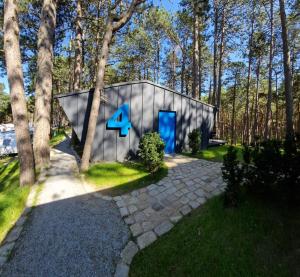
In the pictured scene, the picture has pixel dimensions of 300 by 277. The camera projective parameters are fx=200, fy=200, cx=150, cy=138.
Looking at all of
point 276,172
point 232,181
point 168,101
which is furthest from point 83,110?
point 276,172

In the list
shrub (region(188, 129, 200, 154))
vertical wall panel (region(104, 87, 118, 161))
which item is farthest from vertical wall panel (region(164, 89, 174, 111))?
vertical wall panel (region(104, 87, 118, 161))

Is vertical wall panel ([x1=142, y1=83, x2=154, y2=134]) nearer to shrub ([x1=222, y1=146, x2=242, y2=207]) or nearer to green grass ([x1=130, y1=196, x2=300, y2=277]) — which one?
shrub ([x1=222, y1=146, x2=242, y2=207])

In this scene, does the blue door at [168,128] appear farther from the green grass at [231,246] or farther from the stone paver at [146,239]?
the stone paver at [146,239]

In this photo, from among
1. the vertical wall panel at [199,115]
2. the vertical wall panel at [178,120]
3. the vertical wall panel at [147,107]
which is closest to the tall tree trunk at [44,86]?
the vertical wall panel at [147,107]

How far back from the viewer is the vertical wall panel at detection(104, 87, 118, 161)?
26.8 feet

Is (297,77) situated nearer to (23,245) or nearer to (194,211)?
(194,211)

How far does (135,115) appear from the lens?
8773 millimetres

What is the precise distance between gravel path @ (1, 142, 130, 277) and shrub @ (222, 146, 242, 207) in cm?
204

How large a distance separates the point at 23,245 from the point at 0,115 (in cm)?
4611

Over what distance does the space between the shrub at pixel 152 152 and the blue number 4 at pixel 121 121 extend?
1725mm

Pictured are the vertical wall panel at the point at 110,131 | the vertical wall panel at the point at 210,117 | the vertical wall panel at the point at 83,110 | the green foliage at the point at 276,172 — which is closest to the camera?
the green foliage at the point at 276,172

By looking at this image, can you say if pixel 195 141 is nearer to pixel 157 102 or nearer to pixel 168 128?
pixel 168 128

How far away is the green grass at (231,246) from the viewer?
2.68 meters

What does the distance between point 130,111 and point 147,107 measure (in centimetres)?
87
